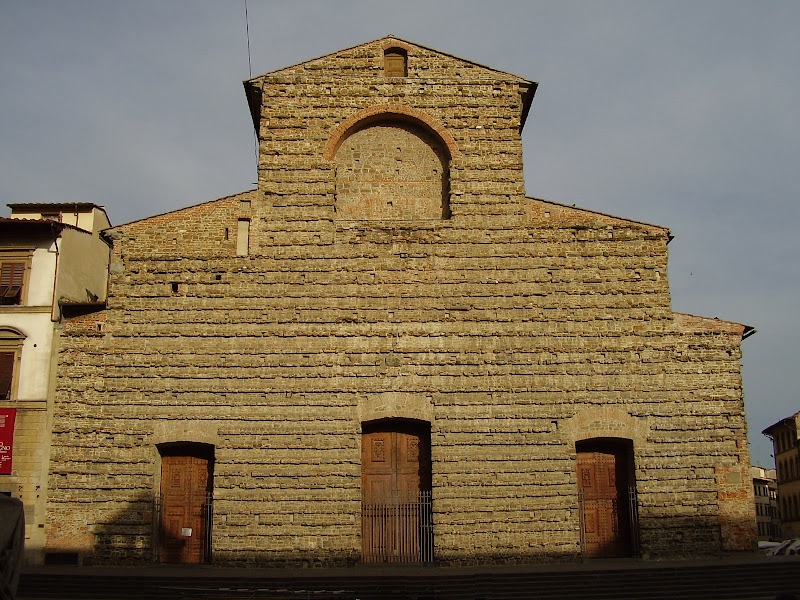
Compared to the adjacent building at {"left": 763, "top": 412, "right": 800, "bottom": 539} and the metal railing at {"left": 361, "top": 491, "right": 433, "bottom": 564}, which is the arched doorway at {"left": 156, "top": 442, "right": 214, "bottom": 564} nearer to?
the metal railing at {"left": 361, "top": 491, "right": 433, "bottom": 564}

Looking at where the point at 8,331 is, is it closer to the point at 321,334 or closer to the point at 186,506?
the point at 186,506

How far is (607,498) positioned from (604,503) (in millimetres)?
112

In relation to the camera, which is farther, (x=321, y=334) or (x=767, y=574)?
(x=321, y=334)

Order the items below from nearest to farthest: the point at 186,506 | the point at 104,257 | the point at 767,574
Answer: the point at 767,574 → the point at 186,506 → the point at 104,257

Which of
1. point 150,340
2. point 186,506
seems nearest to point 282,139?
point 150,340

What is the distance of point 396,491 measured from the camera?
15.0 m

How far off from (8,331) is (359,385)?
22.9ft

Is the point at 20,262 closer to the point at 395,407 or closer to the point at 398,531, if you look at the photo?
the point at 395,407

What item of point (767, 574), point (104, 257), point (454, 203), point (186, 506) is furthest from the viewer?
point (104, 257)

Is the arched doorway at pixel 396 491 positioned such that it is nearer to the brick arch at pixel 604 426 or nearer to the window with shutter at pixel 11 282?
the brick arch at pixel 604 426

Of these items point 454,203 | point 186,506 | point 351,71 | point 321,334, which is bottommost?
point 186,506

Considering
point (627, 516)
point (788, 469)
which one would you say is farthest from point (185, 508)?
point (788, 469)

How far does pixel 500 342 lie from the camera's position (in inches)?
605

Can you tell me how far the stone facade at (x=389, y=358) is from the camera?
574 inches
